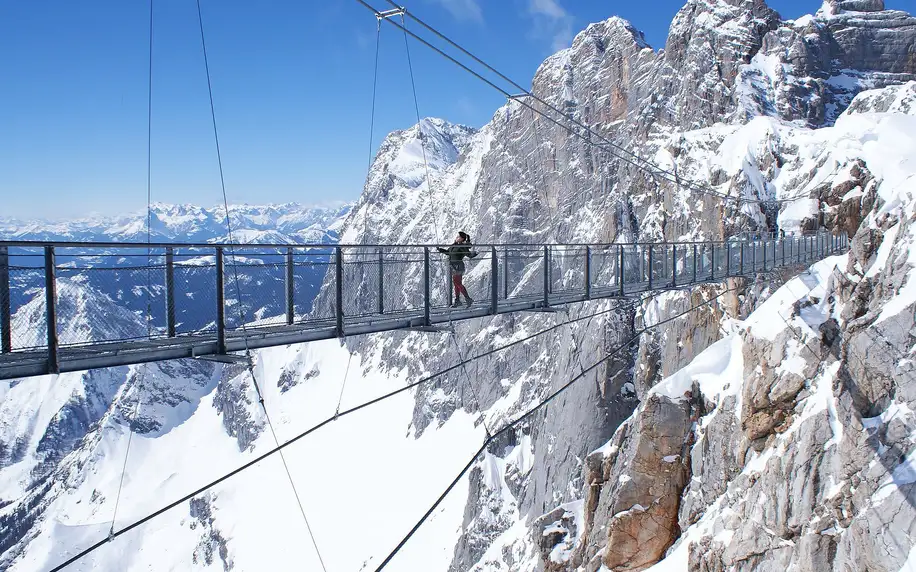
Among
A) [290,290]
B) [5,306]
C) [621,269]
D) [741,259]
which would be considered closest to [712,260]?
[741,259]

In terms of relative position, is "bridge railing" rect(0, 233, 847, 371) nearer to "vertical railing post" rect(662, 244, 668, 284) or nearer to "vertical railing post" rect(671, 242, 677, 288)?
"vertical railing post" rect(671, 242, 677, 288)

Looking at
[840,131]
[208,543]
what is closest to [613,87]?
[840,131]

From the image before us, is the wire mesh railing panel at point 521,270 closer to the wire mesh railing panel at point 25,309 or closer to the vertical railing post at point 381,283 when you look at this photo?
the vertical railing post at point 381,283

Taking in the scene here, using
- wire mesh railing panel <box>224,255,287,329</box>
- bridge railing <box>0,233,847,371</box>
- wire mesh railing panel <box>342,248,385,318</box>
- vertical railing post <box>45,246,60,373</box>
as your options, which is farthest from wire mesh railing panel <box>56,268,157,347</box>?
wire mesh railing panel <box>342,248,385,318</box>

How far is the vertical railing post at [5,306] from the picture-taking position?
5.43m

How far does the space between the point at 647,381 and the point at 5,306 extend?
44.9m

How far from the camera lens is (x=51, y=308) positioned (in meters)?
5.84

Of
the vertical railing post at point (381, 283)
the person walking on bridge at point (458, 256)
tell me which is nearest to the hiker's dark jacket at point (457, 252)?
the person walking on bridge at point (458, 256)

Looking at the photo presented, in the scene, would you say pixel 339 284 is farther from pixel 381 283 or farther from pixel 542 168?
pixel 542 168

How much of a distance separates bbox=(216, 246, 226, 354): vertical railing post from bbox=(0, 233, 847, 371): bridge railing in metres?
0.02

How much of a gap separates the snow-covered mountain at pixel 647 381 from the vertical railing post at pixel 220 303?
60.9 inches

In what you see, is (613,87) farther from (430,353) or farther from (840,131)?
(430,353)

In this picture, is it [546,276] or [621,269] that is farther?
[621,269]

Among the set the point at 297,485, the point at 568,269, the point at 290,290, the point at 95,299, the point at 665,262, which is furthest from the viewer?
the point at 297,485
